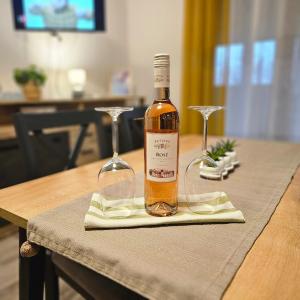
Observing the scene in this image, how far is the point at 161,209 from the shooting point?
0.58 metres

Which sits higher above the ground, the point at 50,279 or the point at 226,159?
the point at 226,159

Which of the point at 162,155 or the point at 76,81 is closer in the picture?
the point at 162,155

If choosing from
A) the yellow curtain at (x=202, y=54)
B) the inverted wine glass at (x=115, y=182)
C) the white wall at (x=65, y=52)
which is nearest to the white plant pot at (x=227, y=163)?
the inverted wine glass at (x=115, y=182)

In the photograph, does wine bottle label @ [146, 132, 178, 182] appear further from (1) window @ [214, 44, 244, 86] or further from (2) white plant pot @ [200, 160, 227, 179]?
(1) window @ [214, 44, 244, 86]

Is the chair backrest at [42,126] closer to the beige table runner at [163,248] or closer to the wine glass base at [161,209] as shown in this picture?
the beige table runner at [163,248]

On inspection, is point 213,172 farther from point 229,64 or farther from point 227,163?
point 229,64

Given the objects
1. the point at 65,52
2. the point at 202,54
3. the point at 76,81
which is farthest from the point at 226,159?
the point at 65,52

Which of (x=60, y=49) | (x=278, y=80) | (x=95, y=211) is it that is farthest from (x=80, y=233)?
(x=60, y=49)

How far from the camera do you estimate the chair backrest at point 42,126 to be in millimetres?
1020

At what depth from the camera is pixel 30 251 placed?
0.55 meters

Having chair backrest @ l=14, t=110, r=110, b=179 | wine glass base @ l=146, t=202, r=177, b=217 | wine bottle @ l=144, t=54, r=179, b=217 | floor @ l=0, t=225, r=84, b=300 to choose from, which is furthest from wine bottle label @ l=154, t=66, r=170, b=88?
floor @ l=0, t=225, r=84, b=300

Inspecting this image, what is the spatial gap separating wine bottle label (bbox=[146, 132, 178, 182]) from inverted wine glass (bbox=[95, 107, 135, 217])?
4.4 inches

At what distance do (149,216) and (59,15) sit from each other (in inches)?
96.6

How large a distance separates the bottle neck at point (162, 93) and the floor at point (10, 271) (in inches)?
46.9
